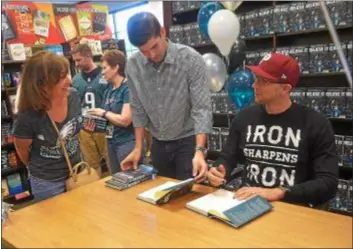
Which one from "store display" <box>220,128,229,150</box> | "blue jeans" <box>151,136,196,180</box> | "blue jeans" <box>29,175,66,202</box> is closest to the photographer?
"blue jeans" <box>29,175,66,202</box>

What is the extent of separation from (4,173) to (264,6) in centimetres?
344

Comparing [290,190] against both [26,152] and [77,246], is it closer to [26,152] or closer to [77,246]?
[77,246]

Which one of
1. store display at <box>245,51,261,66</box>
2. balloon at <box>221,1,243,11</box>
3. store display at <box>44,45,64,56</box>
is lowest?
store display at <box>245,51,261,66</box>

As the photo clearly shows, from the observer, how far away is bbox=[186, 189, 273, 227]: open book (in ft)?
3.78

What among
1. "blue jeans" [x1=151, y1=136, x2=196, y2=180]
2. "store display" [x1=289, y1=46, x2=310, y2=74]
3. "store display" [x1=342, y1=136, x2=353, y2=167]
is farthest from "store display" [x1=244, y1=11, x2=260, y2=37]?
"blue jeans" [x1=151, y1=136, x2=196, y2=180]

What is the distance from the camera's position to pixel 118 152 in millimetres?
2834

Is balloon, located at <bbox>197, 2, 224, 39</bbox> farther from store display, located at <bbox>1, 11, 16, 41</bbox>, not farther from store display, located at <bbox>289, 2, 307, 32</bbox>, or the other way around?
store display, located at <bbox>1, 11, 16, 41</bbox>

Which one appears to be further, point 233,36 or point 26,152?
point 233,36

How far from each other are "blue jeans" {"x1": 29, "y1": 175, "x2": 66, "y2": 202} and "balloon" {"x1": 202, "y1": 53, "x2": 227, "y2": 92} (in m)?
1.90

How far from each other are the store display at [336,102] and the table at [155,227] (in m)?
2.09

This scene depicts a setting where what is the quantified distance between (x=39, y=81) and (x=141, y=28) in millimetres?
540

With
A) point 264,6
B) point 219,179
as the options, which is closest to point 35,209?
point 219,179

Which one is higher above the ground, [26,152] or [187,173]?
[26,152]

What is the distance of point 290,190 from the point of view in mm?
1424
